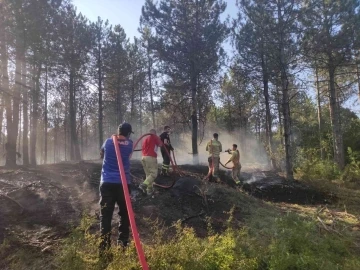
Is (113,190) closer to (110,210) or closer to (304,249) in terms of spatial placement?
(110,210)

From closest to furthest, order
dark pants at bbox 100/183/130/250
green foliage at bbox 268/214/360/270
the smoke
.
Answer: green foliage at bbox 268/214/360/270 → dark pants at bbox 100/183/130/250 → the smoke

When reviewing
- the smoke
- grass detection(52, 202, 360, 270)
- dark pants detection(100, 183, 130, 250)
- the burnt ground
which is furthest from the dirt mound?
the smoke

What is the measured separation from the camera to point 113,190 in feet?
15.1

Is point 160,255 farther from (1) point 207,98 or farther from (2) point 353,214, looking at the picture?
(1) point 207,98

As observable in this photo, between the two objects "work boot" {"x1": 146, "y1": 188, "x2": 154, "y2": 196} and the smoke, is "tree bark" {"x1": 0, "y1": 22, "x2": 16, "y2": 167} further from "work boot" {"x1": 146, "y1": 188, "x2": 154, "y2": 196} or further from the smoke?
the smoke

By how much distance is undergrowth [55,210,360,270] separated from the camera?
3.75m

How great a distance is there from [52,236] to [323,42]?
562 inches

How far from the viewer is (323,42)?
48.5ft

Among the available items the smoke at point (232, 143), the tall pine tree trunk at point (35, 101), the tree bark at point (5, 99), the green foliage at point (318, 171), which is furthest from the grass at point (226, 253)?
the smoke at point (232, 143)

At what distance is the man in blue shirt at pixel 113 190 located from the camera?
173 inches

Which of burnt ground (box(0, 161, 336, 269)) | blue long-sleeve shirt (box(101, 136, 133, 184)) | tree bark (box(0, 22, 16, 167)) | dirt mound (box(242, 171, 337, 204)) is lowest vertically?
dirt mound (box(242, 171, 337, 204))

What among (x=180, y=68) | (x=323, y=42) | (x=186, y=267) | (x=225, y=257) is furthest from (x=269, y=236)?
(x=180, y=68)

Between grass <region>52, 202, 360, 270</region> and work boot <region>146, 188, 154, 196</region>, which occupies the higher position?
work boot <region>146, 188, 154, 196</region>

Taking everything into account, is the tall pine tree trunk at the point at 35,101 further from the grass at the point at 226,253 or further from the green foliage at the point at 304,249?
the green foliage at the point at 304,249
